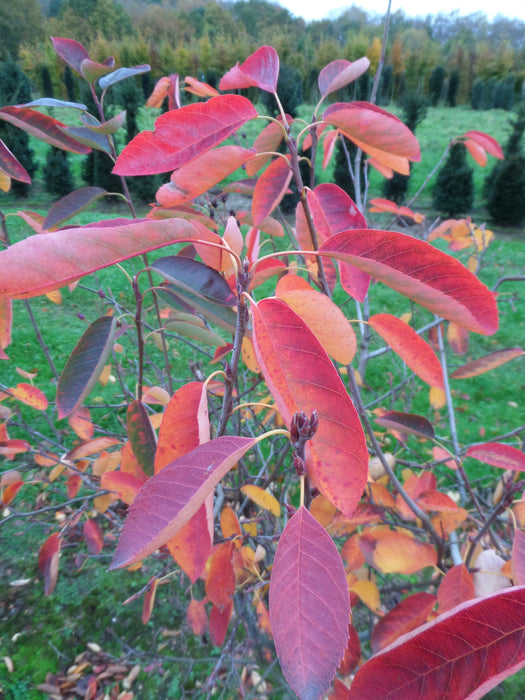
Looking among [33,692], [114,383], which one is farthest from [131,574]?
[114,383]

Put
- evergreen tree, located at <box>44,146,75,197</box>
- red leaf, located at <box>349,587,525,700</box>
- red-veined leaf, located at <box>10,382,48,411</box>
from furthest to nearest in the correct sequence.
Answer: evergreen tree, located at <box>44,146,75,197</box> → red-veined leaf, located at <box>10,382,48,411</box> → red leaf, located at <box>349,587,525,700</box>

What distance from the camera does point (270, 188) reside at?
1031mm

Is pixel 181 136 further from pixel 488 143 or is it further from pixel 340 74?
pixel 488 143

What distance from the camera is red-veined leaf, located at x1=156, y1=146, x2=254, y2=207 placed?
0.78m

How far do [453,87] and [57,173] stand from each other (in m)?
21.3

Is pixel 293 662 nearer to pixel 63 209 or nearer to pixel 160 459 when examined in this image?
pixel 160 459

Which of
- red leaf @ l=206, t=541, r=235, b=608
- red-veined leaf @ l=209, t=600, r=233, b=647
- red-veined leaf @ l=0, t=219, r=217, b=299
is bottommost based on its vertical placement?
red-veined leaf @ l=209, t=600, r=233, b=647

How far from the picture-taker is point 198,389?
729mm

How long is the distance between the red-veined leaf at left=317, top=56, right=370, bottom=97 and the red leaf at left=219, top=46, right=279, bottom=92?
0.57 ft

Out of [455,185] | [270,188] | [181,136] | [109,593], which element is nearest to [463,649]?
[181,136]

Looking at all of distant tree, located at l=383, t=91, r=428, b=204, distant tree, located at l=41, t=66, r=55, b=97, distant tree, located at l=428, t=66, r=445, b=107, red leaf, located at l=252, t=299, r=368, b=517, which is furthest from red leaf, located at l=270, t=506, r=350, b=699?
distant tree, located at l=428, t=66, r=445, b=107

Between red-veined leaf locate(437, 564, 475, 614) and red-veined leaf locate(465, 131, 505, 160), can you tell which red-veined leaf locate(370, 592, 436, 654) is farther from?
red-veined leaf locate(465, 131, 505, 160)

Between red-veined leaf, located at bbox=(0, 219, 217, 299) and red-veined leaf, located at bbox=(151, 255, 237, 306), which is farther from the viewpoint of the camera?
red-veined leaf, located at bbox=(151, 255, 237, 306)

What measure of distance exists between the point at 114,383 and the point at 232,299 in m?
3.37
